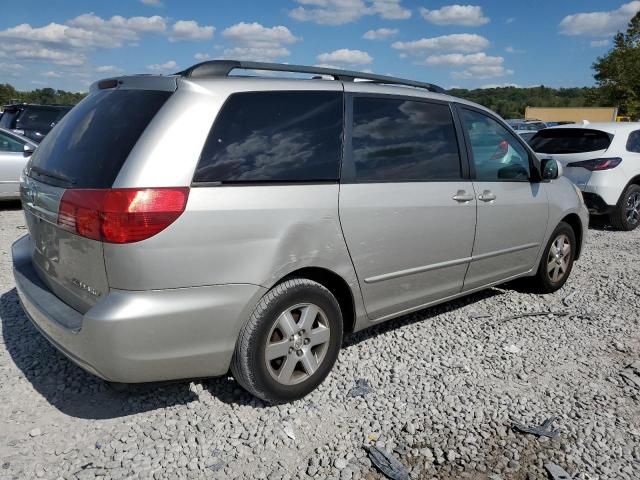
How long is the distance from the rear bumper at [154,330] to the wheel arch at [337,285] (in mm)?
347

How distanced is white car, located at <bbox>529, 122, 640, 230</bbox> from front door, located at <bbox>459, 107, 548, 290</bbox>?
400 centimetres

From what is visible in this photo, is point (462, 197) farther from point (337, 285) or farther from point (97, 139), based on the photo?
point (97, 139)

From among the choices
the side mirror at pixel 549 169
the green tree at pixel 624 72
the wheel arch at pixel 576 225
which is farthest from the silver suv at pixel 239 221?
the green tree at pixel 624 72

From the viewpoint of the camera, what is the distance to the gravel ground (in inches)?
100.0

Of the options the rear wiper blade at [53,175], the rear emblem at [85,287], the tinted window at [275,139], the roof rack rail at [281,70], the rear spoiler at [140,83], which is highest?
the roof rack rail at [281,70]

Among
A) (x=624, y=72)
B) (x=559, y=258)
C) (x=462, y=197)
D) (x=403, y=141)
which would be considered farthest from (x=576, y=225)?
(x=624, y=72)

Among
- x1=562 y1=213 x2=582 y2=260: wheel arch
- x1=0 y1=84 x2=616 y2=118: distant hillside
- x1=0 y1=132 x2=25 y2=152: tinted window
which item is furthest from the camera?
x1=0 y1=84 x2=616 y2=118: distant hillside

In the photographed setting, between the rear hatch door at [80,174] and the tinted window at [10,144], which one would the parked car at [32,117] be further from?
the rear hatch door at [80,174]

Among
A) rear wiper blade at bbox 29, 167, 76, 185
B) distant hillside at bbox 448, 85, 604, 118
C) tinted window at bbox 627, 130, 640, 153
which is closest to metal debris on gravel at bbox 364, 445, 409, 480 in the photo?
rear wiper blade at bbox 29, 167, 76, 185

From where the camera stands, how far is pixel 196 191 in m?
2.51

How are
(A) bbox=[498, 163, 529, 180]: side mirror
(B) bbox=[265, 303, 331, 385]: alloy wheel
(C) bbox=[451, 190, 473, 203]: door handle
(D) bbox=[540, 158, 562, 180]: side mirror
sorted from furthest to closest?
(D) bbox=[540, 158, 562, 180]: side mirror, (A) bbox=[498, 163, 529, 180]: side mirror, (C) bbox=[451, 190, 473, 203]: door handle, (B) bbox=[265, 303, 331, 385]: alloy wheel

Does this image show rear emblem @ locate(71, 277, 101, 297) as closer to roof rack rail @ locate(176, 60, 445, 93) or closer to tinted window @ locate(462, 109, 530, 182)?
roof rack rail @ locate(176, 60, 445, 93)

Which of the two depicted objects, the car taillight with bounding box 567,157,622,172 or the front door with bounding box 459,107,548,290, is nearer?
the front door with bounding box 459,107,548,290

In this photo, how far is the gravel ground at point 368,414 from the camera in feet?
8.33
